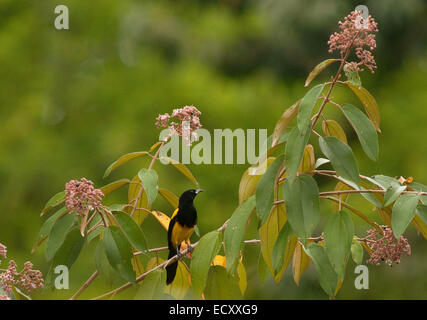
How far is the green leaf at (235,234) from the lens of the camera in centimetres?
128

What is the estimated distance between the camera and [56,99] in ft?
26.2

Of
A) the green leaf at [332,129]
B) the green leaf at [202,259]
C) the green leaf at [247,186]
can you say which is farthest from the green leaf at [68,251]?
the green leaf at [332,129]

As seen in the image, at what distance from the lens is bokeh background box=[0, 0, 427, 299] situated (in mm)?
6776

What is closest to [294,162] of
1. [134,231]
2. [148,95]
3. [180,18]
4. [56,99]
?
[134,231]

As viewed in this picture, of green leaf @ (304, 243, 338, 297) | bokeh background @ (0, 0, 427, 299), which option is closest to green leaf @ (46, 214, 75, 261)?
green leaf @ (304, 243, 338, 297)

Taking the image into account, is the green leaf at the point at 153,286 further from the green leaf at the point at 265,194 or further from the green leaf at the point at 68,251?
the green leaf at the point at 265,194

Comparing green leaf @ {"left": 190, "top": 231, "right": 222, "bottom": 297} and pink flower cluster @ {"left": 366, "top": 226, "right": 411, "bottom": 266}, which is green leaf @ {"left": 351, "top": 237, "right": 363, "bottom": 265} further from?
green leaf @ {"left": 190, "top": 231, "right": 222, "bottom": 297}

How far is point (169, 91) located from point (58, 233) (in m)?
6.36

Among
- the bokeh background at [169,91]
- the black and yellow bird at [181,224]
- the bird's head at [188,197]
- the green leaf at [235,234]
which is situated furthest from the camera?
the bokeh background at [169,91]

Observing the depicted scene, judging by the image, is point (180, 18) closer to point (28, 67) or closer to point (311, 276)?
point (28, 67)

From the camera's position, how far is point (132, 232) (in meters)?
1.36

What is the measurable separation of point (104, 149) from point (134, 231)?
19.1 feet

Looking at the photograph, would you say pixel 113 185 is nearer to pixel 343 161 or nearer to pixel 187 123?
pixel 187 123

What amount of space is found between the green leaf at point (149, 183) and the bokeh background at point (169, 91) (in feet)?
15.8
